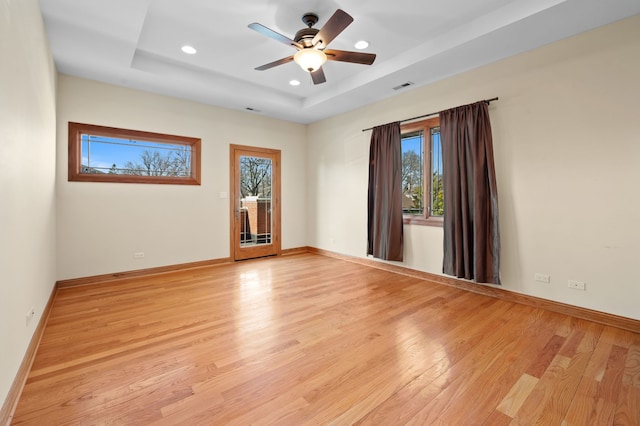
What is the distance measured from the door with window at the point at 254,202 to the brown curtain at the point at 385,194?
83.1 inches

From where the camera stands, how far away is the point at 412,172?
4.57 metres

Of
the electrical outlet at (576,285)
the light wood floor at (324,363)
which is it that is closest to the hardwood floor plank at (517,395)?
the light wood floor at (324,363)

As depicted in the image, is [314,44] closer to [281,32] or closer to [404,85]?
[281,32]

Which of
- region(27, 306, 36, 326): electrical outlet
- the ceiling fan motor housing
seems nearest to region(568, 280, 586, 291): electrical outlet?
the ceiling fan motor housing

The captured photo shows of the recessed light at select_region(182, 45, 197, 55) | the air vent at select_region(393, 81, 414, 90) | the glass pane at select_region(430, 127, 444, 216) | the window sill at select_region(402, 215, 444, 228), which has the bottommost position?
the window sill at select_region(402, 215, 444, 228)

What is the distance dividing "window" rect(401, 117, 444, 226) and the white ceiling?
0.72m

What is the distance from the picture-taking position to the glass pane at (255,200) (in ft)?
18.4

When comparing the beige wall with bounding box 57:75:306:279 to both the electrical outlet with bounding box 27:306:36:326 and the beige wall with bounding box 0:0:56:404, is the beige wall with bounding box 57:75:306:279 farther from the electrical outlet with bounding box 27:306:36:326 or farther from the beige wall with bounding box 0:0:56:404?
the electrical outlet with bounding box 27:306:36:326

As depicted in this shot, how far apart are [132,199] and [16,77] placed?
2835 mm

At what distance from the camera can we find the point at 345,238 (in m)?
5.67

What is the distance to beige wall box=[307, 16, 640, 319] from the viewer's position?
2713 mm

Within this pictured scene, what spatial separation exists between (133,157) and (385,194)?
4.08 m

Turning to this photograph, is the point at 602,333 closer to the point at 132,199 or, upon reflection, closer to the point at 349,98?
the point at 349,98

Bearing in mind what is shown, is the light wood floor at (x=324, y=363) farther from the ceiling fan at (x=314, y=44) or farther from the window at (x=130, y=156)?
the ceiling fan at (x=314, y=44)
